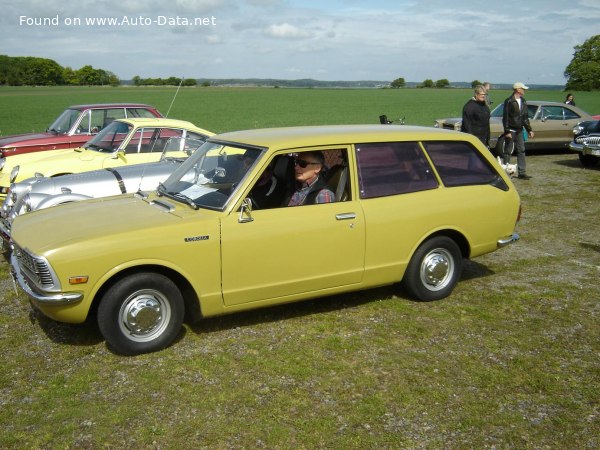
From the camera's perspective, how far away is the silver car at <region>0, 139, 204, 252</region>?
6.71 m

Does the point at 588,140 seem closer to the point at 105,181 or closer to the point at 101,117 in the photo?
the point at 101,117

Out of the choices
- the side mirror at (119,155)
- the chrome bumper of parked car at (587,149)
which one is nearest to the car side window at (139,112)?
the side mirror at (119,155)

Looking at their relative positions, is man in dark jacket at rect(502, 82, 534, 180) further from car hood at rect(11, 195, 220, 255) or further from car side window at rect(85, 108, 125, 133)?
car hood at rect(11, 195, 220, 255)

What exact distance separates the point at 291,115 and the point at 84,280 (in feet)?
141

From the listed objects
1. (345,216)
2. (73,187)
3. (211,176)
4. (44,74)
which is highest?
(44,74)

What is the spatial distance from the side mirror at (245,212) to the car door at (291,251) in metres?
0.03

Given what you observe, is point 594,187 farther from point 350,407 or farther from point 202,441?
point 202,441

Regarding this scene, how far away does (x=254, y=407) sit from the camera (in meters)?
3.92

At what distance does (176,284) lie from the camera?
480cm

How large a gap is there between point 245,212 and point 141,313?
1.11 m

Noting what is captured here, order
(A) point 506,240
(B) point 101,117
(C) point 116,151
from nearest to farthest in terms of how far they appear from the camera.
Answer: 1. (A) point 506,240
2. (C) point 116,151
3. (B) point 101,117

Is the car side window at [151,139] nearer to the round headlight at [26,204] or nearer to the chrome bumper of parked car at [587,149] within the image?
the round headlight at [26,204]

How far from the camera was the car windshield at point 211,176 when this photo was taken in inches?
193

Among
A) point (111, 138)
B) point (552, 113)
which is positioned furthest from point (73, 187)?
point (552, 113)
